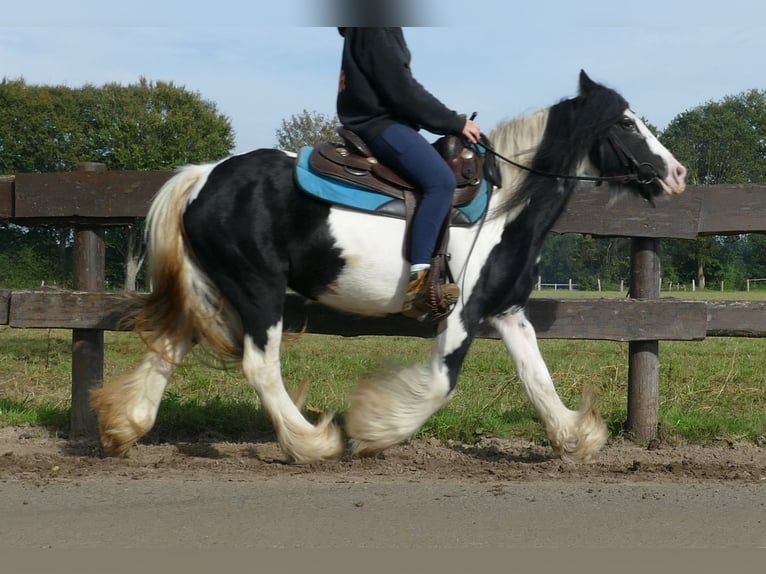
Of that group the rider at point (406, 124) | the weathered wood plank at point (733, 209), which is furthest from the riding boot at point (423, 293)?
the weathered wood plank at point (733, 209)

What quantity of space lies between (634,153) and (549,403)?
146 cm

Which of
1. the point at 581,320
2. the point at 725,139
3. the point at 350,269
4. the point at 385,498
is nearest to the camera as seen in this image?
the point at 385,498

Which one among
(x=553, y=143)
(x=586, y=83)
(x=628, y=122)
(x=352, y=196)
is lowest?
(x=352, y=196)

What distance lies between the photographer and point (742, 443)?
17.8 feet

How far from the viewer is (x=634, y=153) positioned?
194 inches

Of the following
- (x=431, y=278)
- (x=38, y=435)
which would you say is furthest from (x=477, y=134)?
(x=38, y=435)

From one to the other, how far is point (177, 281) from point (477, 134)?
1.83 meters

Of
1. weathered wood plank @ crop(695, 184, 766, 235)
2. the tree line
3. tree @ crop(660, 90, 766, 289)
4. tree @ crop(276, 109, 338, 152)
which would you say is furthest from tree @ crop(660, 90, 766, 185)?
weathered wood plank @ crop(695, 184, 766, 235)

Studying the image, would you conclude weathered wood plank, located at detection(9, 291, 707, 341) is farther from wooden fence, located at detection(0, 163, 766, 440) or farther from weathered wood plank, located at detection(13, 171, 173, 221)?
weathered wood plank, located at detection(13, 171, 173, 221)

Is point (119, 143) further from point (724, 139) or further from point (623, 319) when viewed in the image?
point (724, 139)

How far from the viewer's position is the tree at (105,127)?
3706 cm

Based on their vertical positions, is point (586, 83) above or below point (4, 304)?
above

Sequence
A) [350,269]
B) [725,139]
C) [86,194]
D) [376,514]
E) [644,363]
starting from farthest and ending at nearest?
[725,139] < [86,194] < [644,363] < [350,269] < [376,514]

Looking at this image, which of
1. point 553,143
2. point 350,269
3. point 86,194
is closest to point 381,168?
point 350,269
